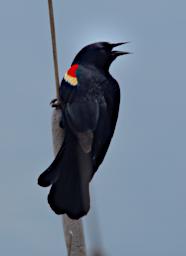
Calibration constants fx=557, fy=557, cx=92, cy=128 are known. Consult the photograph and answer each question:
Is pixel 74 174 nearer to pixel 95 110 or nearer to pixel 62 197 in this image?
pixel 62 197

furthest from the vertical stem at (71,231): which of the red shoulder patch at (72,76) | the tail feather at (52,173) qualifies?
the red shoulder patch at (72,76)

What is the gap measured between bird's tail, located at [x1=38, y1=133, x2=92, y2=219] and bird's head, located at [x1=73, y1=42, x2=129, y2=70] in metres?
1.16

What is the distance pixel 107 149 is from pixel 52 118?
0.41 m

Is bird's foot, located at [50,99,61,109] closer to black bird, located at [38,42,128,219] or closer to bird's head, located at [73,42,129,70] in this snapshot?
black bird, located at [38,42,128,219]

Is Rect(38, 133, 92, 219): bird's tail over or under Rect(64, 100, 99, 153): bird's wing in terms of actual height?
under

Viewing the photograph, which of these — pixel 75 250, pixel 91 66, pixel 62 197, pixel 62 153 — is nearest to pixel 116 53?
pixel 91 66

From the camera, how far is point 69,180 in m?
3.13

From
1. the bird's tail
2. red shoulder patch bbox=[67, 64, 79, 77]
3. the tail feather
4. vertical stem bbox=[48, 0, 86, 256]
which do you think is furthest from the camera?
red shoulder patch bbox=[67, 64, 79, 77]

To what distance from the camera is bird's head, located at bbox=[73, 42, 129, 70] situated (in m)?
4.27

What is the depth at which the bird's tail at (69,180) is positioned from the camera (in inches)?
114

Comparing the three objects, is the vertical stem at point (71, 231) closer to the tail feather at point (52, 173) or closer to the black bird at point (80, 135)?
the black bird at point (80, 135)

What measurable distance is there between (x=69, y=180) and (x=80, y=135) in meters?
0.30

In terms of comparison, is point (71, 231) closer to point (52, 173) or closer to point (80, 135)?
point (52, 173)

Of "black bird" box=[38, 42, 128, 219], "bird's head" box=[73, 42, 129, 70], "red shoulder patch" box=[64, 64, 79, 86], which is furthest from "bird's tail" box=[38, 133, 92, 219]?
"bird's head" box=[73, 42, 129, 70]
